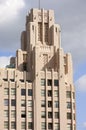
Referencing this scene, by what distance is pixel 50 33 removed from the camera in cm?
12412

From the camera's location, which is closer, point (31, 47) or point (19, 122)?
point (19, 122)

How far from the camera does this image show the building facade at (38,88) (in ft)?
367

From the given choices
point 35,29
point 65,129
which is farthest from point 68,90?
point 35,29

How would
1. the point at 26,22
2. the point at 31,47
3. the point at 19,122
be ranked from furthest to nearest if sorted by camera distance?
the point at 26,22 → the point at 31,47 → the point at 19,122

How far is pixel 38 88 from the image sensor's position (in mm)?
114125

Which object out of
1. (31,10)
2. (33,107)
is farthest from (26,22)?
(33,107)

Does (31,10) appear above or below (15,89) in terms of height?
above

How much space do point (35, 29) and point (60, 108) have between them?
22.8 meters

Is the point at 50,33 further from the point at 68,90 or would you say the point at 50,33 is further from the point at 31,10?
the point at 68,90

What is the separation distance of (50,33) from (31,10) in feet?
27.3

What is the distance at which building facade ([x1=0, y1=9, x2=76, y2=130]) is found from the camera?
367 ft

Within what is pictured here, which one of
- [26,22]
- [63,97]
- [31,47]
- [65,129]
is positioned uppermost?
[26,22]

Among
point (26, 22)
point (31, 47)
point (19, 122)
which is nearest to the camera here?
point (19, 122)

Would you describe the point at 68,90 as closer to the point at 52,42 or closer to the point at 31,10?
the point at 52,42
